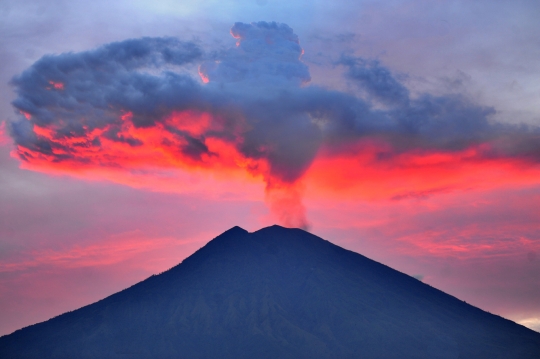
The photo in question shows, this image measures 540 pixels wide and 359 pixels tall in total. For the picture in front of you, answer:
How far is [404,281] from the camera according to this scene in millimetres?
183375

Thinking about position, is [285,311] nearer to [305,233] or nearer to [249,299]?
[249,299]

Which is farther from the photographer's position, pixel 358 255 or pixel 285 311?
pixel 358 255

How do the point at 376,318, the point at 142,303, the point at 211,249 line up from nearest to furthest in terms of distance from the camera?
the point at 376,318
the point at 142,303
the point at 211,249

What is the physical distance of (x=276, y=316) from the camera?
517 ft

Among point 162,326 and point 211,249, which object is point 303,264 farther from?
point 162,326

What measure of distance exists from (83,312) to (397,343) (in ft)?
276

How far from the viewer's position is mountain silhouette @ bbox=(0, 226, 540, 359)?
496 ft

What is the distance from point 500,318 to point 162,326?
295ft

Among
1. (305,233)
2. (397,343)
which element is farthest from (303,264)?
(397,343)

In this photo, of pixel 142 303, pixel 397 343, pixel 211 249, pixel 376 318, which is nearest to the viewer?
pixel 397 343

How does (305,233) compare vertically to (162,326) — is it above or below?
above

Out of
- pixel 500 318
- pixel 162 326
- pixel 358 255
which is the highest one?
pixel 358 255

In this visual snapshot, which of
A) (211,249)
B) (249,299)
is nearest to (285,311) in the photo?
(249,299)

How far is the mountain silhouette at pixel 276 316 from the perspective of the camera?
151125 mm
